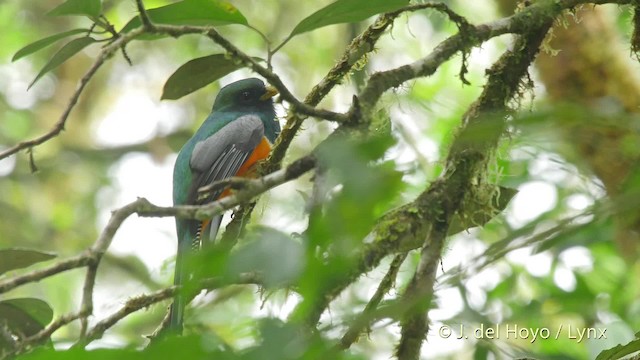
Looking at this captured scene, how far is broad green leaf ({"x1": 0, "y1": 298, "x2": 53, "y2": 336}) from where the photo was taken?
2.40 metres

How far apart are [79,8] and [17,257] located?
667 mm

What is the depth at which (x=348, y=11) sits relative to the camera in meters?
2.37

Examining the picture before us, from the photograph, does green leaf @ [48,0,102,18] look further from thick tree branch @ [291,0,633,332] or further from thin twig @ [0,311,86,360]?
thin twig @ [0,311,86,360]

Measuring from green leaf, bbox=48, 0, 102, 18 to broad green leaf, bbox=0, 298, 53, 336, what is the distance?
77 cm

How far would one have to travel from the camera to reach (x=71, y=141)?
8.47 metres

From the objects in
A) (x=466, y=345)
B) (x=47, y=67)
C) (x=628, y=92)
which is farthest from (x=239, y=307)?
(x=47, y=67)

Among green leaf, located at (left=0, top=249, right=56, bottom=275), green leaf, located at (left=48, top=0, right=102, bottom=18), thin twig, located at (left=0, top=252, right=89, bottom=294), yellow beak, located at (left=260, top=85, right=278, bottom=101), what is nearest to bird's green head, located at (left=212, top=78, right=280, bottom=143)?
yellow beak, located at (left=260, top=85, right=278, bottom=101)

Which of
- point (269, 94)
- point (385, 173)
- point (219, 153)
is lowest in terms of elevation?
point (385, 173)

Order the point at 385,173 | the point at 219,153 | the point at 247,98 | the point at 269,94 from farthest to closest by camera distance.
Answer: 1. the point at 247,98
2. the point at 269,94
3. the point at 219,153
4. the point at 385,173

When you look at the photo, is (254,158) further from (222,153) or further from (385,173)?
(385,173)

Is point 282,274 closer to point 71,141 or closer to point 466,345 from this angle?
point 466,345

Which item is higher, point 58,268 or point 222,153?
point 222,153

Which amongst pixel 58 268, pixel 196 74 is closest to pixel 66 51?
pixel 196 74

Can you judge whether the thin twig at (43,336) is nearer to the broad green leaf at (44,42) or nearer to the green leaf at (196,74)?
the broad green leaf at (44,42)
